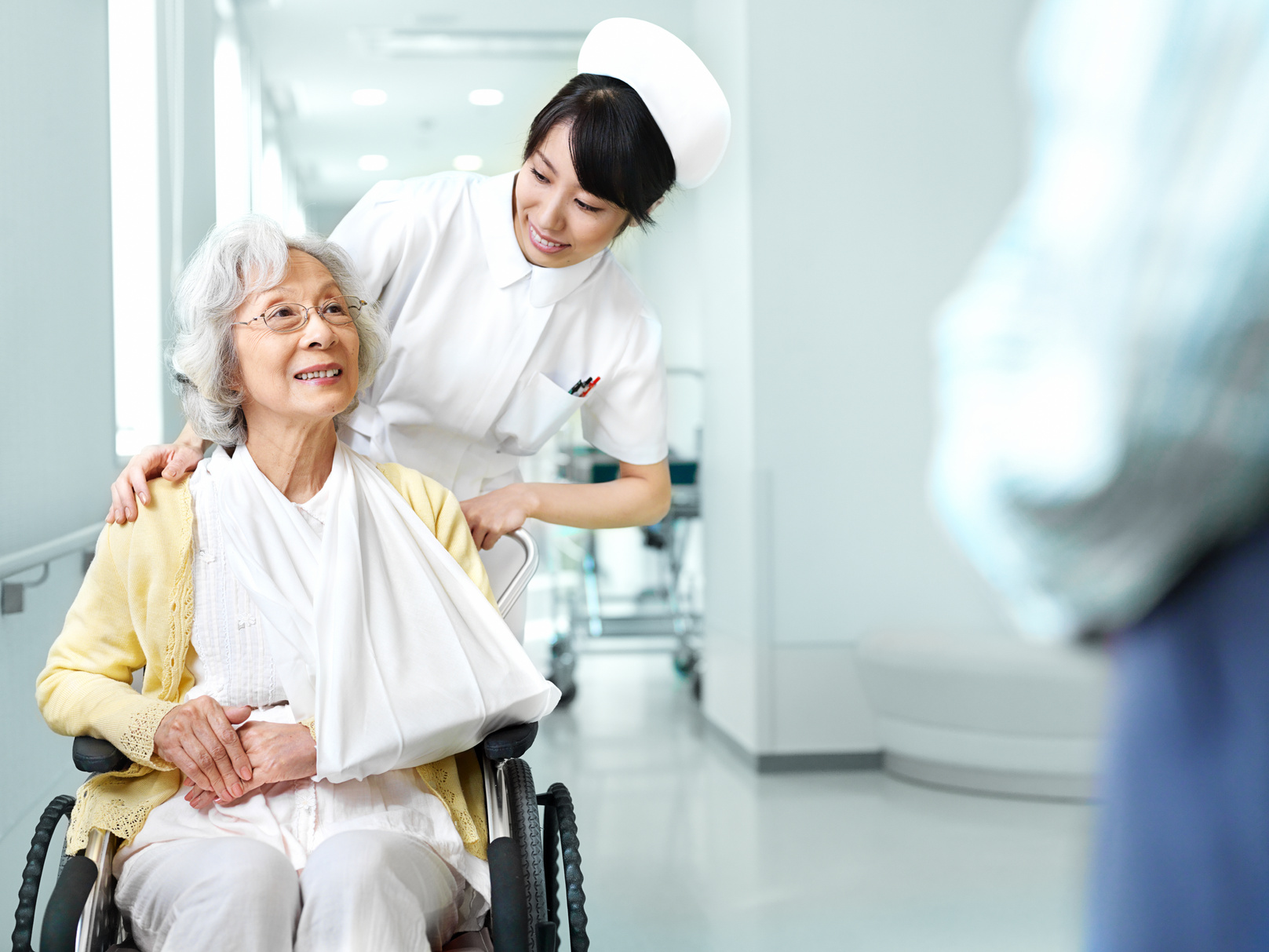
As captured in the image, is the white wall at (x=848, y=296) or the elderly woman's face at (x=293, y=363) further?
the white wall at (x=848, y=296)

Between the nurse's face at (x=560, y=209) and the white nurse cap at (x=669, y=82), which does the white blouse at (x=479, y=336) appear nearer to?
the nurse's face at (x=560, y=209)

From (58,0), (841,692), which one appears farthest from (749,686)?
(58,0)

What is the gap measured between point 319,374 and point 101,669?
461 mm

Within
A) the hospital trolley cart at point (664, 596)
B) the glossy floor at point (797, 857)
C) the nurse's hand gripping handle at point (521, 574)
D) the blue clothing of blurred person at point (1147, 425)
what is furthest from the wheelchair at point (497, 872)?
the hospital trolley cart at point (664, 596)

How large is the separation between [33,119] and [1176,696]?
2815 millimetres

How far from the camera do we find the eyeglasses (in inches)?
59.1

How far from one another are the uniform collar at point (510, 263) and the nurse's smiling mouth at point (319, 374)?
375 mm

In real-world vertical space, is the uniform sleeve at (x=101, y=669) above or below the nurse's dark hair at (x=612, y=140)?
below

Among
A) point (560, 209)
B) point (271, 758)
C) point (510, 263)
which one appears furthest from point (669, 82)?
point (271, 758)

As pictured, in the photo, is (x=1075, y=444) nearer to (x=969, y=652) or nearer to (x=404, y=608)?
(x=404, y=608)

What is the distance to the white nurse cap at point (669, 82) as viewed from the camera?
160 centimetres

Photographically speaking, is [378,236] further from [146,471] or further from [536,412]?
[146,471]

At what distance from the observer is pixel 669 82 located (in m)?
1.60

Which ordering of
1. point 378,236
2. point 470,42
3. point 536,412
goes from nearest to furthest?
point 378,236
point 536,412
point 470,42
